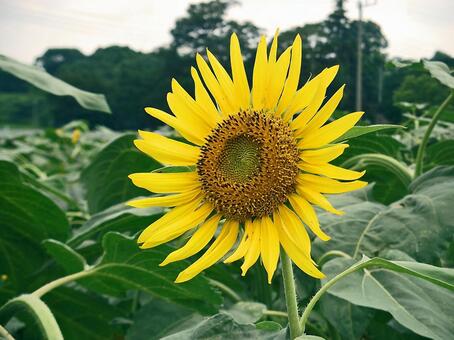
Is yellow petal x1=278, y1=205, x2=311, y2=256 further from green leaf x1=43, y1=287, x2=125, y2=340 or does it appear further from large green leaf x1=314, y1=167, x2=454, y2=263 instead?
green leaf x1=43, y1=287, x2=125, y2=340

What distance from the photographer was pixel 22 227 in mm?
1548

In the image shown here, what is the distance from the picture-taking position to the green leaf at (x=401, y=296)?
911 millimetres

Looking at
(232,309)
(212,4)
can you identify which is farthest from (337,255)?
(212,4)

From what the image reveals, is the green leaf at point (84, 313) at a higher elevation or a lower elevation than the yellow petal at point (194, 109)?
lower

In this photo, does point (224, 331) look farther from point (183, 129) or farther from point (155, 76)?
point (155, 76)

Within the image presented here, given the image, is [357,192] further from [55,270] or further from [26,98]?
[26,98]

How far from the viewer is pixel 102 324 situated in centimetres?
150

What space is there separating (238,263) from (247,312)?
1.65 feet

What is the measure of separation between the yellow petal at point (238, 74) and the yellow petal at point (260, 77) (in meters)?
0.01

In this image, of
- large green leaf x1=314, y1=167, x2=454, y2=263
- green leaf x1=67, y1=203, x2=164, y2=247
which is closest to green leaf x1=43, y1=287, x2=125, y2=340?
green leaf x1=67, y1=203, x2=164, y2=247

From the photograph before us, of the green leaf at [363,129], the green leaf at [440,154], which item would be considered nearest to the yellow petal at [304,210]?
the green leaf at [363,129]

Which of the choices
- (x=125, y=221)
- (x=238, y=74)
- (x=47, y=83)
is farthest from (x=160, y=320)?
(x=47, y=83)

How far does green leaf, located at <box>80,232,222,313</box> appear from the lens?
44.7 inches

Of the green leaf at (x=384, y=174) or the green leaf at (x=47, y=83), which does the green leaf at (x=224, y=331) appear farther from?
the green leaf at (x=47, y=83)
